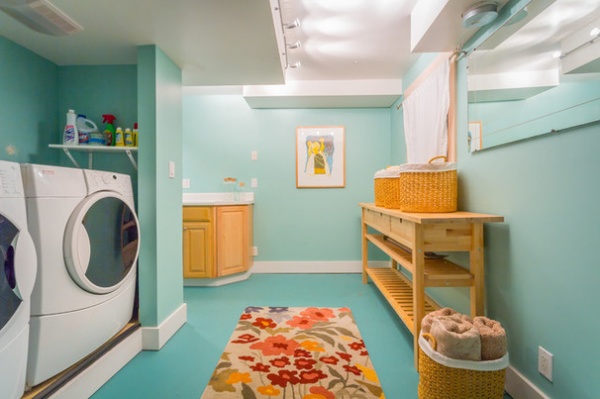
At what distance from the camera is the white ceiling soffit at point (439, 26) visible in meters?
1.30

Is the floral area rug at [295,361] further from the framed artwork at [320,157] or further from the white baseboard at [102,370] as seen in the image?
the framed artwork at [320,157]

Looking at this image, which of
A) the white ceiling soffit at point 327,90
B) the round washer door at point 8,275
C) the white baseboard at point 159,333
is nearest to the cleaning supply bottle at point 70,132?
the round washer door at point 8,275

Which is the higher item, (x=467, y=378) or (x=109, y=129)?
(x=109, y=129)

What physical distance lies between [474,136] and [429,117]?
526 millimetres

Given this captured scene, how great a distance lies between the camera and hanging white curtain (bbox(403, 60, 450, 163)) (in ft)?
6.00

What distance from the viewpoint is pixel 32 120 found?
1.72 metres

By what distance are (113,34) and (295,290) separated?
2347 mm

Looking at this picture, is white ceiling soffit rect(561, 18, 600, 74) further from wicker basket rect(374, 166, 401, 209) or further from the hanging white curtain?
wicker basket rect(374, 166, 401, 209)

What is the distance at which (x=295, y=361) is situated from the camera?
4.91 ft

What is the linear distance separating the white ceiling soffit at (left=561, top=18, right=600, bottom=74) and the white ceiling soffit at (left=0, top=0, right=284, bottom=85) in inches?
48.1

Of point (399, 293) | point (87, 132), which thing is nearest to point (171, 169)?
point (87, 132)

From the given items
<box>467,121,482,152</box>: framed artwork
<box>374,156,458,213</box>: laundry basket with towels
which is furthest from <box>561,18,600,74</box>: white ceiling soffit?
<box>374,156,458,213</box>: laundry basket with towels

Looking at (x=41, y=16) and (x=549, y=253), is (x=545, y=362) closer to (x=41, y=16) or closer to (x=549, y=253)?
(x=549, y=253)

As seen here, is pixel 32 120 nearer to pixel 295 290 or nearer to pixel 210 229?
pixel 210 229
